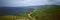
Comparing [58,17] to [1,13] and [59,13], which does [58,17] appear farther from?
[1,13]

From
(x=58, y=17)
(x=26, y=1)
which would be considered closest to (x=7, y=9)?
(x=26, y=1)

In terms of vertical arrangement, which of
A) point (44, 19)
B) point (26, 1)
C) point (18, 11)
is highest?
point (26, 1)

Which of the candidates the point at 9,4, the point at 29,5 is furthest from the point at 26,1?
the point at 9,4

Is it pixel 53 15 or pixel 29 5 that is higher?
pixel 29 5

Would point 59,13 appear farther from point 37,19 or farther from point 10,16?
point 10,16

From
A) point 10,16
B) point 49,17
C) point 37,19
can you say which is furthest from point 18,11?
point 49,17

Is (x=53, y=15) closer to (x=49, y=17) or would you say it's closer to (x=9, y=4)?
(x=49, y=17)

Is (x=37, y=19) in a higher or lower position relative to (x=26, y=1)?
lower
